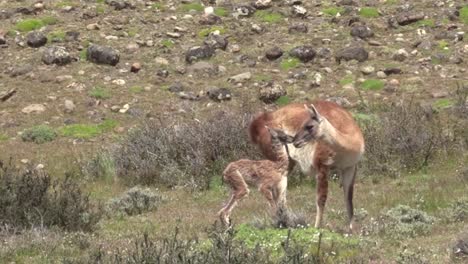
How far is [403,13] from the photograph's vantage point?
2717cm

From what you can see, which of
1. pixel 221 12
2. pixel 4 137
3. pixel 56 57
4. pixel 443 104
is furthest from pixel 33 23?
pixel 443 104

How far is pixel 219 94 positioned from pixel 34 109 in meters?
4.94

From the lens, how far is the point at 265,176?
39.3 ft

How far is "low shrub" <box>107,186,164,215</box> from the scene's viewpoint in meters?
14.2

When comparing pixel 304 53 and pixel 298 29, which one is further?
pixel 298 29

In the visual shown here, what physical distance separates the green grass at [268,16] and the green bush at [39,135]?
30.6 feet

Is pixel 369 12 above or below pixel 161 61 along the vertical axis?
above

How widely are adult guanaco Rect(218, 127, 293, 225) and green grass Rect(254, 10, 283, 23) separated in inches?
617

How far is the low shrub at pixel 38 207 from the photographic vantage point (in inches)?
451

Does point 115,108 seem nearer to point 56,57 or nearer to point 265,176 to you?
point 56,57

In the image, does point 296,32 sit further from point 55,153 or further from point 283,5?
point 55,153

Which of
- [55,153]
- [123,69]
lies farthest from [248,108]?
[123,69]

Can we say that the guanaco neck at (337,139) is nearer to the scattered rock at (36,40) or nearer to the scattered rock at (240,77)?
the scattered rock at (240,77)

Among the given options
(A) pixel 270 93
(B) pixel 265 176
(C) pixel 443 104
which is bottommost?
(A) pixel 270 93
